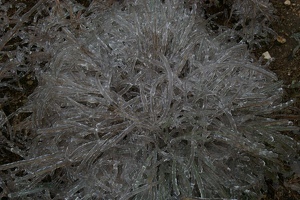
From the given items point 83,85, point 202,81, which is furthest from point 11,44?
point 202,81

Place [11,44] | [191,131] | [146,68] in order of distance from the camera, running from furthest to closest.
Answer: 1. [11,44]
2. [146,68]
3. [191,131]

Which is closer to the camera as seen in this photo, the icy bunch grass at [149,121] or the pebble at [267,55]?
the icy bunch grass at [149,121]

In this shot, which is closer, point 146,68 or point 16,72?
point 146,68

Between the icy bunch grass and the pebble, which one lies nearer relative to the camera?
the icy bunch grass

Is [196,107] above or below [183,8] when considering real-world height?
below

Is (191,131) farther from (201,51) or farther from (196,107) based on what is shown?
(201,51)

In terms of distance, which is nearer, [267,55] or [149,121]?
[149,121]

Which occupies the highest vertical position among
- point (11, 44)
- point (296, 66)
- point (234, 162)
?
point (11, 44)

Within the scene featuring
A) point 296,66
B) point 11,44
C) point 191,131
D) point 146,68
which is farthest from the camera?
point 11,44
